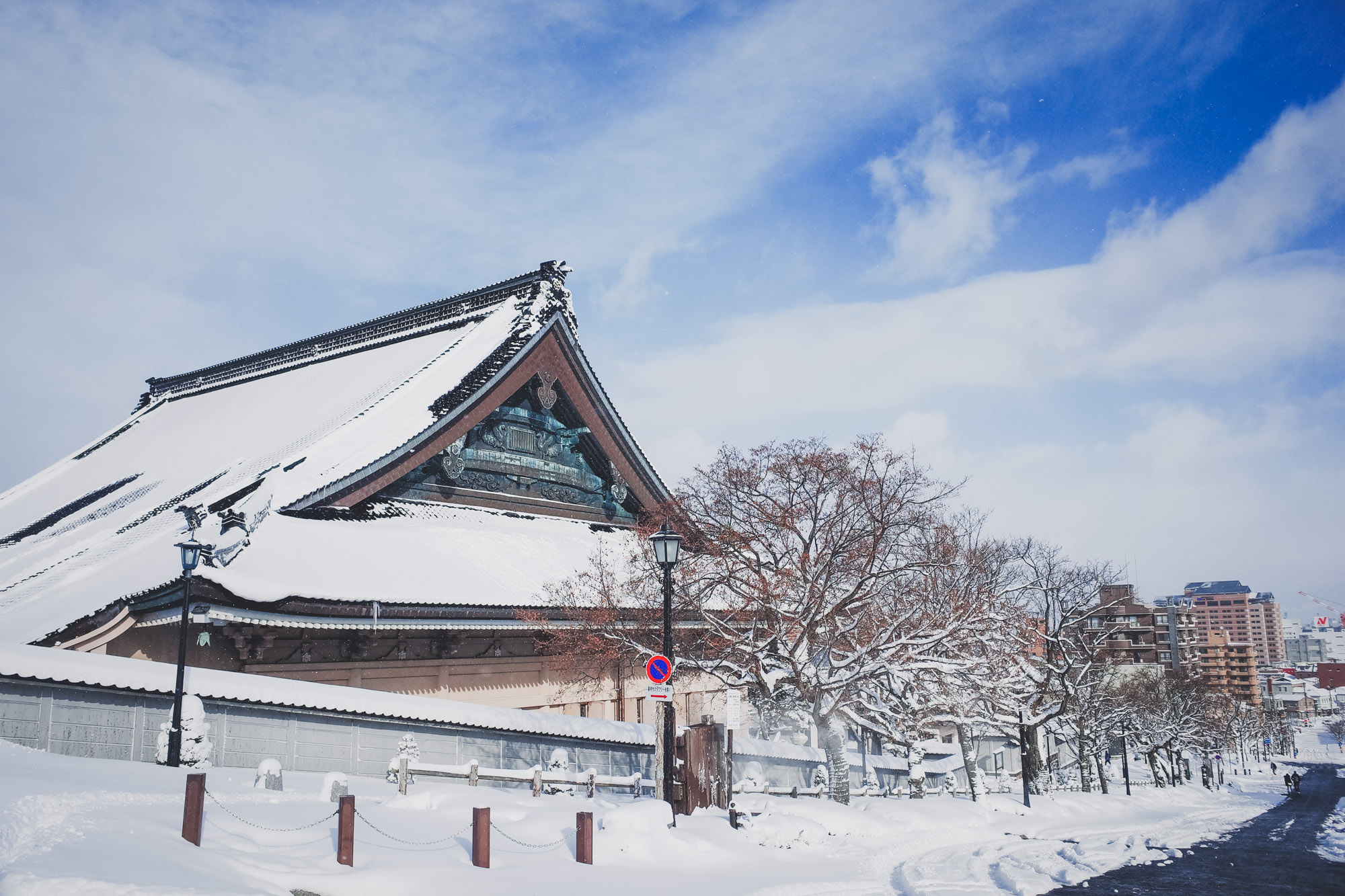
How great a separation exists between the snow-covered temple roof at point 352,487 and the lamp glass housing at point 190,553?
0.67 meters

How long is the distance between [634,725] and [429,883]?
33.5 feet

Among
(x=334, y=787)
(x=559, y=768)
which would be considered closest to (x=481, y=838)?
(x=334, y=787)

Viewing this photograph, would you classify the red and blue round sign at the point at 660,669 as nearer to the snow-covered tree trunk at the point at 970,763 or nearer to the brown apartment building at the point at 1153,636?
the snow-covered tree trunk at the point at 970,763

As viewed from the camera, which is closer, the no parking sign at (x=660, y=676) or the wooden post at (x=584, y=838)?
the wooden post at (x=584, y=838)

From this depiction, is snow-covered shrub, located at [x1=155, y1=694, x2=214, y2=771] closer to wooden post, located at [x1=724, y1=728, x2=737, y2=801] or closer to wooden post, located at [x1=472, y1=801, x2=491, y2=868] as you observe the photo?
wooden post, located at [x1=472, y1=801, x2=491, y2=868]

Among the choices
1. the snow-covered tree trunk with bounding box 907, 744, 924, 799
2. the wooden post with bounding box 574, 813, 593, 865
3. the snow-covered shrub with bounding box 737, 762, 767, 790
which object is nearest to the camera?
the wooden post with bounding box 574, 813, 593, 865

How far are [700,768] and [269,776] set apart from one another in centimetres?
605

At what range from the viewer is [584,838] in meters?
9.82

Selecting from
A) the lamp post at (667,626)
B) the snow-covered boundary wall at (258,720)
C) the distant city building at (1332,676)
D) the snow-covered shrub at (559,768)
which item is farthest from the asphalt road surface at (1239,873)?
the distant city building at (1332,676)

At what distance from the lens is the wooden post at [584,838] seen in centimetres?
978

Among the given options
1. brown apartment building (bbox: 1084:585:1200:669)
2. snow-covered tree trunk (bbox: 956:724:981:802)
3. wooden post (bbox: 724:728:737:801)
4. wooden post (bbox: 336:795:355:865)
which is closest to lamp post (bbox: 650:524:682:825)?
wooden post (bbox: 724:728:737:801)

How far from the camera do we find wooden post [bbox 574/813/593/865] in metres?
9.78

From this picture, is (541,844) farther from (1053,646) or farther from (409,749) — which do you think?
(1053,646)

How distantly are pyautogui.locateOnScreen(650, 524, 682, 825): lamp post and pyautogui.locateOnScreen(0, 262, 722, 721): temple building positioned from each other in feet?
16.9
